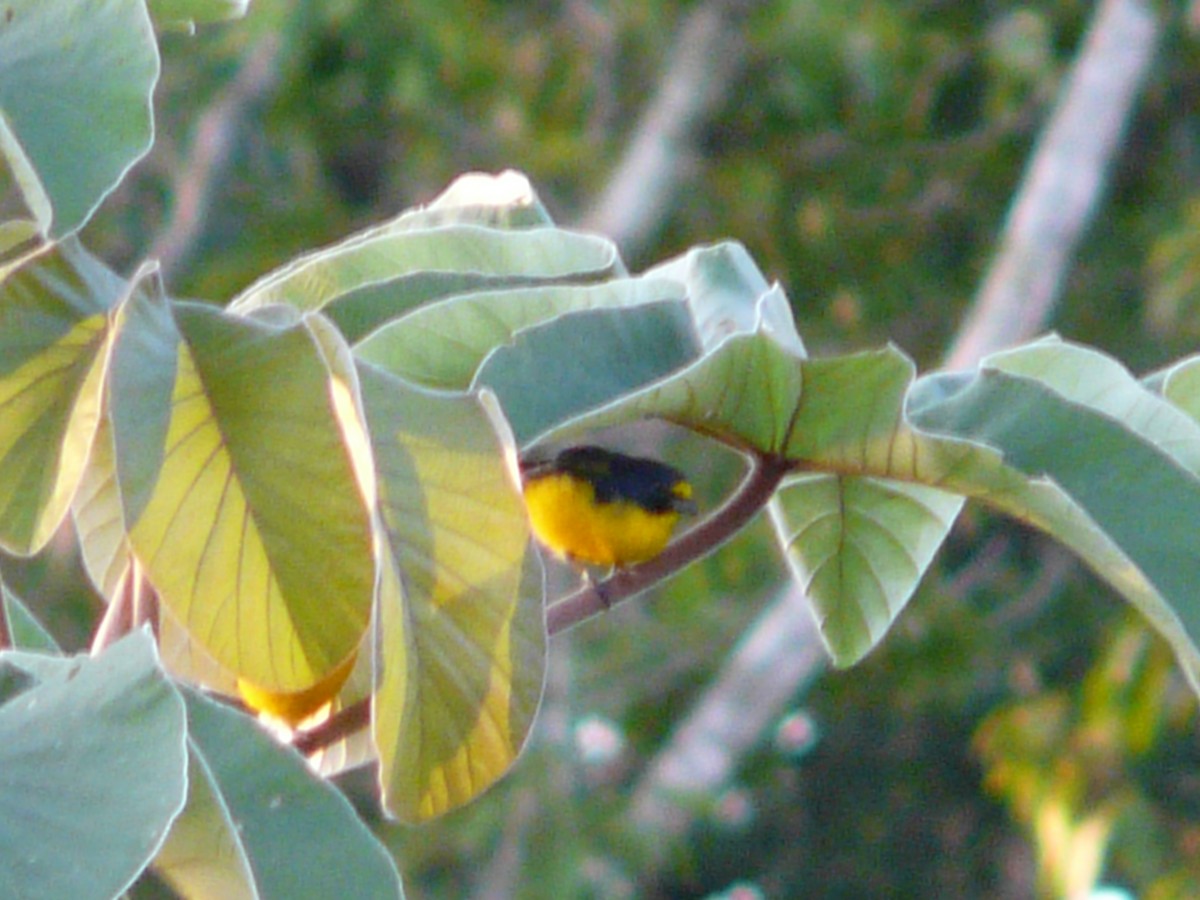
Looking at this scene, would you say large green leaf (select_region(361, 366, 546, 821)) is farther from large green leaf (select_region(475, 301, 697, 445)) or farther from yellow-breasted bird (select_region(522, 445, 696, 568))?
yellow-breasted bird (select_region(522, 445, 696, 568))

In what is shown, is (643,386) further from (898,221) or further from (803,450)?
(898,221)

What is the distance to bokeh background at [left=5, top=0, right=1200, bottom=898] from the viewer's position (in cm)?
454

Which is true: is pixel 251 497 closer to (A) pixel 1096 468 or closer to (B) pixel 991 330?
(A) pixel 1096 468

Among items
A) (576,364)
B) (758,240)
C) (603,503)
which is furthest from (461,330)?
(758,240)

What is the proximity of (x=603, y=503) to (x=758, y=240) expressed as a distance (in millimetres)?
4754

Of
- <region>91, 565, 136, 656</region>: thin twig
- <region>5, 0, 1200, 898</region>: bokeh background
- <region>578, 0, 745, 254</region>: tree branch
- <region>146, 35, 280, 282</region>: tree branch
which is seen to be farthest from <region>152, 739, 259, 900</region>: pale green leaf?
<region>146, 35, 280, 282</region>: tree branch

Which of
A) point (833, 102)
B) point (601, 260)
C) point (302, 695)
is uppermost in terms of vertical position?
point (601, 260)

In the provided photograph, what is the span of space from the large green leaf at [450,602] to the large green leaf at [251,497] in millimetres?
18

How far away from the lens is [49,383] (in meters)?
0.68

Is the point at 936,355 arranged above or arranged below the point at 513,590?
below

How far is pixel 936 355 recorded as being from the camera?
19.4 ft

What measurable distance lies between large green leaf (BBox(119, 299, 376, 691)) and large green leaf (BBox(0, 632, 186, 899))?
8cm

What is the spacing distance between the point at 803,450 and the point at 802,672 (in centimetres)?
396

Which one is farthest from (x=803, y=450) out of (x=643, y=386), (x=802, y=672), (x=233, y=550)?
(x=802, y=672)
